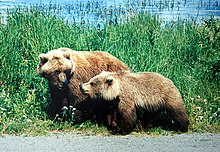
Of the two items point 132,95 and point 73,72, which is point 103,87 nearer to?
point 132,95

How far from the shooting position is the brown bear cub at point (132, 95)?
6.27 m

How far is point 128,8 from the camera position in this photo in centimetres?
830

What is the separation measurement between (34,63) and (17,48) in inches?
15.4

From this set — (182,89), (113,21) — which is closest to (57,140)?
(182,89)

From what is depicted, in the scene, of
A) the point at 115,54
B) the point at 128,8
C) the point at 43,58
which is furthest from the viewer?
the point at 128,8

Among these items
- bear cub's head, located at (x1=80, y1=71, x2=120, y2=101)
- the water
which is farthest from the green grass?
bear cub's head, located at (x1=80, y1=71, x2=120, y2=101)

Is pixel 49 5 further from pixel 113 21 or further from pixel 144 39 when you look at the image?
pixel 144 39

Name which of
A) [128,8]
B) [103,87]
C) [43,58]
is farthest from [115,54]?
[43,58]

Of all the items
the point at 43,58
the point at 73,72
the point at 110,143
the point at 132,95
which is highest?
the point at 43,58

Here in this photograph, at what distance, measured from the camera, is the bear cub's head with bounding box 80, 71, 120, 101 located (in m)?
6.26

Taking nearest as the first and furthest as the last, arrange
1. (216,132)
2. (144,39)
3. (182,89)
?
(216,132) → (182,89) → (144,39)

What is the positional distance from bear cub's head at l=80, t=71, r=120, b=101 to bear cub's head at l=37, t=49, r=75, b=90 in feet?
0.91

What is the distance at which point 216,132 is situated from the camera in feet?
21.4

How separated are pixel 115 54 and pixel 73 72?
1.14 m
